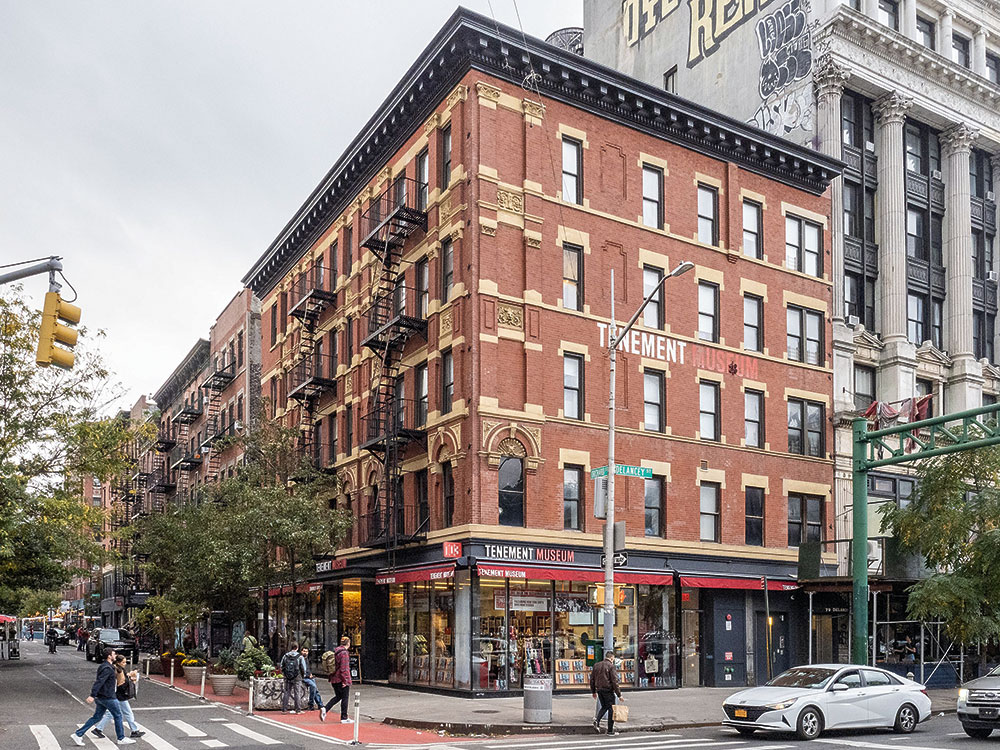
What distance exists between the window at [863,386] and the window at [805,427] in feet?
8.13

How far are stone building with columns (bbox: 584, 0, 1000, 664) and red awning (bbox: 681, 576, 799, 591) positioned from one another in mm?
3377

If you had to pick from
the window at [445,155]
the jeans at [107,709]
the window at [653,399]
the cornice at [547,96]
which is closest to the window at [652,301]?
the window at [653,399]

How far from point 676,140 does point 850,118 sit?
10235 mm

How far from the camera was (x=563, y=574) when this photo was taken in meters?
31.0

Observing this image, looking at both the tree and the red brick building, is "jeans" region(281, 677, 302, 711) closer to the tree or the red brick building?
the red brick building

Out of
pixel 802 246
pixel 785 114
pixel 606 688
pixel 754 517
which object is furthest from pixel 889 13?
pixel 606 688

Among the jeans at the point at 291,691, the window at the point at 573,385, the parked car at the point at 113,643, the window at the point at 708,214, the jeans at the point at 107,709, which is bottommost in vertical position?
the parked car at the point at 113,643

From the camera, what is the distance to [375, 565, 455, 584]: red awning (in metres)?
30.3

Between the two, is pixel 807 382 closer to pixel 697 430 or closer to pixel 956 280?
pixel 697 430

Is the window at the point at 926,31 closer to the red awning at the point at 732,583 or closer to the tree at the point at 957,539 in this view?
the tree at the point at 957,539

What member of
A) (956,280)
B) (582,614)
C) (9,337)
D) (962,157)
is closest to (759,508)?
(582,614)

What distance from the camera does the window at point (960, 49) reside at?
47.1 meters

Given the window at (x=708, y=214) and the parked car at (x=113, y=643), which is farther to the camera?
the parked car at (x=113, y=643)

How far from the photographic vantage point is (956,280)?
145ft
